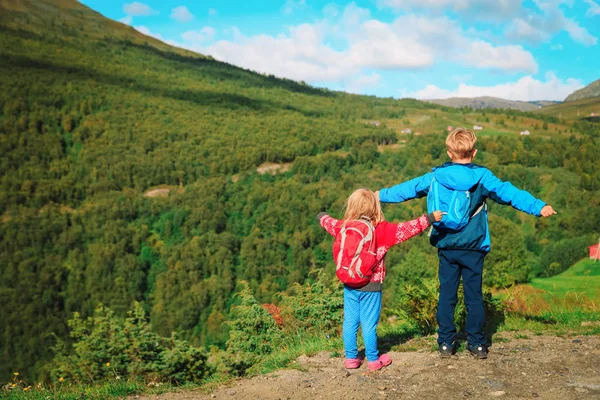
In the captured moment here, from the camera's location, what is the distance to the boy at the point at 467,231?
14.7 ft

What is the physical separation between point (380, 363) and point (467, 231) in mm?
1599

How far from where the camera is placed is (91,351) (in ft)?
41.5

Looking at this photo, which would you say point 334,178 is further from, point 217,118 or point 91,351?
point 91,351

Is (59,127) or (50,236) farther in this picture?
(59,127)

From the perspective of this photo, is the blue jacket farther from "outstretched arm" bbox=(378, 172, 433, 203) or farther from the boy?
"outstretched arm" bbox=(378, 172, 433, 203)

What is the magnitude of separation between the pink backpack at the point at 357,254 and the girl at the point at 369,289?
0.09 metres

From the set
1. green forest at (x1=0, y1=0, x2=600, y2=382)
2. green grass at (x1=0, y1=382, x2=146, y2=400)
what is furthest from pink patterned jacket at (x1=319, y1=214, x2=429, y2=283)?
green forest at (x1=0, y1=0, x2=600, y2=382)

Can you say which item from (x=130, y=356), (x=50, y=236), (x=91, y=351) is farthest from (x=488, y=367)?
(x=50, y=236)

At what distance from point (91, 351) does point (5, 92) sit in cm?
18534

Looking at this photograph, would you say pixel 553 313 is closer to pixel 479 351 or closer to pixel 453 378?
pixel 479 351

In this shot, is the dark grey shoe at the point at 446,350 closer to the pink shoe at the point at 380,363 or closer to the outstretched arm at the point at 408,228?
the pink shoe at the point at 380,363

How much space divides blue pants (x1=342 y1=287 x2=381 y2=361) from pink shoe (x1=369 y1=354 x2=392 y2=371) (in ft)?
0.13

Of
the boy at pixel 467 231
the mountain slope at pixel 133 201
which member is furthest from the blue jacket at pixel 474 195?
the mountain slope at pixel 133 201

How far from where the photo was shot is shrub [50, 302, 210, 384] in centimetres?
868
